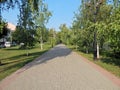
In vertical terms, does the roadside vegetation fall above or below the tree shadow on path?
above

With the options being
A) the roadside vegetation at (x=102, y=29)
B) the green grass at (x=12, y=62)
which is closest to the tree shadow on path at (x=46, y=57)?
the green grass at (x=12, y=62)

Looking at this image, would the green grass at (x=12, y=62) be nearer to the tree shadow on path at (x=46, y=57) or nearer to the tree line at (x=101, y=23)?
the tree shadow on path at (x=46, y=57)

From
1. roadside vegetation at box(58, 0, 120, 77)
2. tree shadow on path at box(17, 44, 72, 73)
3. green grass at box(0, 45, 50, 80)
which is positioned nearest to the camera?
green grass at box(0, 45, 50, 80)

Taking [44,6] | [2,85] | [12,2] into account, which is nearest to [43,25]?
[44,6]

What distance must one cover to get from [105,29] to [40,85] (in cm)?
991

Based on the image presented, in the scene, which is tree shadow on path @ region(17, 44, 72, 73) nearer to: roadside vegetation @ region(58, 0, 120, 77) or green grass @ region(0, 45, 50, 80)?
green grass @ region(0, 45, 50, 80)

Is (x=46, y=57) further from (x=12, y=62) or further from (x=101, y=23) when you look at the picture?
(x=101, y=23)

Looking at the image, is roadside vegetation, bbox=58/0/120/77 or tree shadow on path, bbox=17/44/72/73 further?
tree shadow on path, bbox=17/44/72/73

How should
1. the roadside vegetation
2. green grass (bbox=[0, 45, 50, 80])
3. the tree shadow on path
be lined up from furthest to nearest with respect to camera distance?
the tree shadow on path < the roadside vegetation < green grass (bbox=[0, 45, 50, 80])

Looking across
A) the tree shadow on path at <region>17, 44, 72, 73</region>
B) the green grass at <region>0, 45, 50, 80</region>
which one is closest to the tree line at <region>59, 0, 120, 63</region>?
the tree shadow on path at <region>17, 44, 72, 73</region>

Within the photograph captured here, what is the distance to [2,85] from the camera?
37.3 feet

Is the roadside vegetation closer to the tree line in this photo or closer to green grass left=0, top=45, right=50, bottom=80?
the tree line

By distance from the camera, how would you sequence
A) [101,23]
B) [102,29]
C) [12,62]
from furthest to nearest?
[12,62] → [101,23] → [102,29]

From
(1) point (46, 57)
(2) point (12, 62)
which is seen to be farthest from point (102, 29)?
(1) point (46, 57)
